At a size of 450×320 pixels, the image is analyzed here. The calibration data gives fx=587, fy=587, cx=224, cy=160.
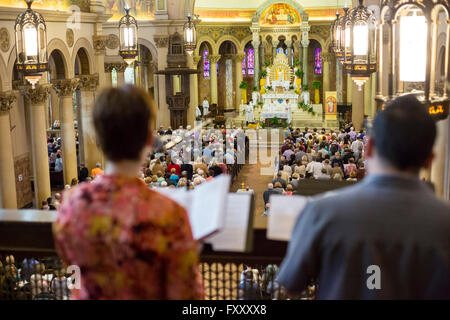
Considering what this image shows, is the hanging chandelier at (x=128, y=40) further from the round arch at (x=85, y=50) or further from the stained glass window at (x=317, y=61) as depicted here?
the stained glass window at (x=317, y=61)

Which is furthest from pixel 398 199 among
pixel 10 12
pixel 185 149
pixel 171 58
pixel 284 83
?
pixel 284 83

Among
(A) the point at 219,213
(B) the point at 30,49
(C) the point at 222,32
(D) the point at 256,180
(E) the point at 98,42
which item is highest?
(C) the point at 222,32

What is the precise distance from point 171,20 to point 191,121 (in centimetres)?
483

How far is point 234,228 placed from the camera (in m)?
3.11

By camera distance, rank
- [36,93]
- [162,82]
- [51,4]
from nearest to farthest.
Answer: [36,93]
[51,4]
[162,82]

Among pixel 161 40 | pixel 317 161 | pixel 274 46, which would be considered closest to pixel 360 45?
pixel 317 161

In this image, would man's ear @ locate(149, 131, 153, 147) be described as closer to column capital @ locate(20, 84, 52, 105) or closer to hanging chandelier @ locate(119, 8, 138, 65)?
column capital @ locate(20, 84, 52, 105)

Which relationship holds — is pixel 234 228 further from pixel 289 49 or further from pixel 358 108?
pixel 289 49

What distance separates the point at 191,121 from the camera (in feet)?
93.2

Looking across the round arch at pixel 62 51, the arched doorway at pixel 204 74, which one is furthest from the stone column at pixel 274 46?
the round arch at pixel 62 51

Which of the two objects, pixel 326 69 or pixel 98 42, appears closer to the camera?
pixel 98 42

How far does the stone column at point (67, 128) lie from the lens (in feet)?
62.8

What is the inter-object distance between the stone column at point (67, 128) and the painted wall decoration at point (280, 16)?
1897 centimetres

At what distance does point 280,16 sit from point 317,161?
20355 mm
